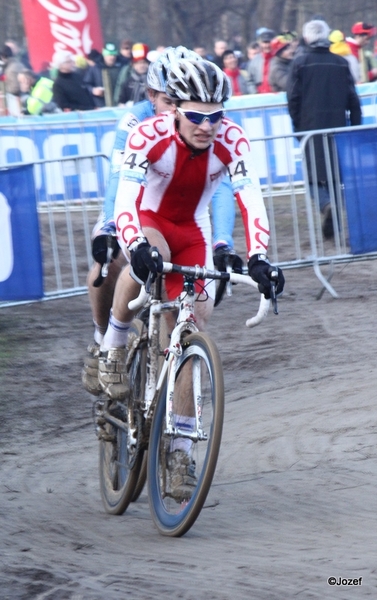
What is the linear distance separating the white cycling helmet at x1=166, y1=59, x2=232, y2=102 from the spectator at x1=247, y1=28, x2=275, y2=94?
13.6 m

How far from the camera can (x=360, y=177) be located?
1016 centimetres

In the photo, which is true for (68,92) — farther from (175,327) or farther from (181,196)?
(175,327)

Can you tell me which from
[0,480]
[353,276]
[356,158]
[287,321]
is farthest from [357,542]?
[353,276]

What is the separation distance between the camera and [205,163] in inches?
200

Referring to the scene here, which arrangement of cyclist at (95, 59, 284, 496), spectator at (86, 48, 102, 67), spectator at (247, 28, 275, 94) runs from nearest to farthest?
1. cyclist at (95, 59, 284, 496)
2. spectator at (247, 28, 275, 94)
3. spectator at (86, 48, 102, 67)

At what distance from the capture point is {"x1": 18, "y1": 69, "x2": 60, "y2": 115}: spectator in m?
18.1

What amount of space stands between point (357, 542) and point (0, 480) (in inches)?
93.7

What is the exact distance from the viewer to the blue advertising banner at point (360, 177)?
10.2 meters

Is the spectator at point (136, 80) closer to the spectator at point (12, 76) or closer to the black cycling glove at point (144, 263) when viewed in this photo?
the spectator at point (12, 76)

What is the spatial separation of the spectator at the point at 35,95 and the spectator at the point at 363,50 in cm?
545

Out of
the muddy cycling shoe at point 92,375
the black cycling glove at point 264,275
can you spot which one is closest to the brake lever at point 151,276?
the black cycling glove at point 264,275

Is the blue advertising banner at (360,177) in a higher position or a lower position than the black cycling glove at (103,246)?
higher

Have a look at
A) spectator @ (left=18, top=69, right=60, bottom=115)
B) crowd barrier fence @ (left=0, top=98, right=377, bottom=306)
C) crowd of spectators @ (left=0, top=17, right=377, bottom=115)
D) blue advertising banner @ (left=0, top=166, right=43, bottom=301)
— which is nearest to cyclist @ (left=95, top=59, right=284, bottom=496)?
blue advertising banner @ (left=0, top=166, right=43, bottom=301)

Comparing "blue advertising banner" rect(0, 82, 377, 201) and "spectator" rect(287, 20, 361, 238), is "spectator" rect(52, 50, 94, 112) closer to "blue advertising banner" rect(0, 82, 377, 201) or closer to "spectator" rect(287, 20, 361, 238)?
"blue advertising banner" rect(0, 82, 377, 201)
